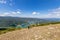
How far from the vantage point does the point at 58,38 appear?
8.32 meters

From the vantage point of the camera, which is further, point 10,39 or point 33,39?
point 10,39

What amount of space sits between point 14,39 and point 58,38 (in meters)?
3.56

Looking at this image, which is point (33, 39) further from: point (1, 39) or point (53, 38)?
point (1, 39)

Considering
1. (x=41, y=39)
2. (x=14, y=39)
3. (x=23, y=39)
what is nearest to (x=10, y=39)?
(x=14, y=39)

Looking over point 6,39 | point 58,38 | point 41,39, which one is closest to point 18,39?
point 6,39

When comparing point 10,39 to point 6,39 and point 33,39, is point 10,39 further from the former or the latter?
point 33,39

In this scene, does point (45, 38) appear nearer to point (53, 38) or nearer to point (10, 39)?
A: point (53, 38)

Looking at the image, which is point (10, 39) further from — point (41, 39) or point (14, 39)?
point (41, 39)

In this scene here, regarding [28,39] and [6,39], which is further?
[6,39]

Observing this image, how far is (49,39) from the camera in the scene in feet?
27.0

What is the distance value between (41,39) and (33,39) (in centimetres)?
63

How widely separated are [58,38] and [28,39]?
2.34 meters

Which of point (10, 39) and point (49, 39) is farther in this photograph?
point (10, 39)

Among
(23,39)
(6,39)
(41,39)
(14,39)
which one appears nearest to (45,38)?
(41,39)
